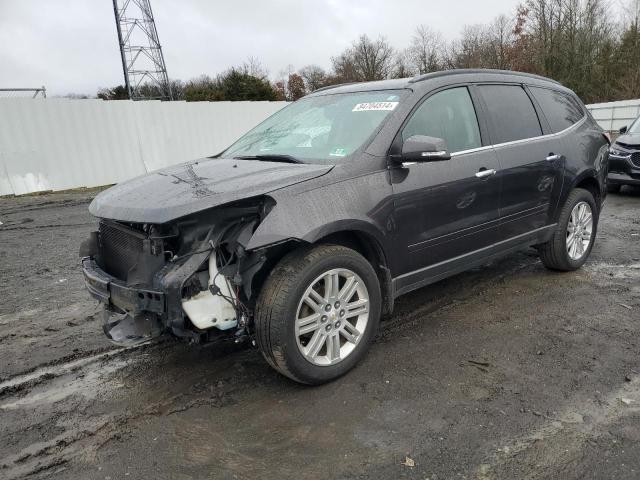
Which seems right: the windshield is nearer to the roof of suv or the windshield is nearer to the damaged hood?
the roof of suv

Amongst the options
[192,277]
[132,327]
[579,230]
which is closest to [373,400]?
[192,277]

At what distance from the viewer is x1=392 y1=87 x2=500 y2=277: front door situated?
349 centimetres

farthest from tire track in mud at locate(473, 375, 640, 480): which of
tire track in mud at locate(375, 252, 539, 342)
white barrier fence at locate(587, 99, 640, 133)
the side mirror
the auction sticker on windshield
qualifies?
white barrier fence at locate(587, 99, 640, 133)

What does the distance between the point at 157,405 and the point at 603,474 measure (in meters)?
2.41

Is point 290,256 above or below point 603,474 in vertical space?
above

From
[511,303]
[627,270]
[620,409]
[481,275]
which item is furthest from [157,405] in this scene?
[627,270]

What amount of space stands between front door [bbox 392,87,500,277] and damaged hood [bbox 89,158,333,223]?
66 centimetres

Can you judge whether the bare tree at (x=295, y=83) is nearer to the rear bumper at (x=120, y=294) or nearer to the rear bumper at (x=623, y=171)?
the rear bumper at (x=623, y=171)

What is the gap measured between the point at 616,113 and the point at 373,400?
27776 mm

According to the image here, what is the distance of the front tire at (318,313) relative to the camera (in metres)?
2.89

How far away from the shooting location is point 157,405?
3076mm

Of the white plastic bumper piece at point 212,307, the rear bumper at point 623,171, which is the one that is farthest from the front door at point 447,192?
the rear bumper at point 623,171

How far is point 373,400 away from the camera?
9.90ft

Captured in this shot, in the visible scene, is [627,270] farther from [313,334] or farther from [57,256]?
[57,256]
